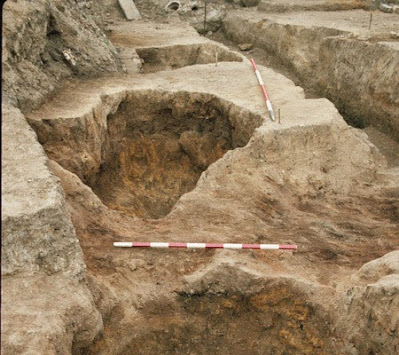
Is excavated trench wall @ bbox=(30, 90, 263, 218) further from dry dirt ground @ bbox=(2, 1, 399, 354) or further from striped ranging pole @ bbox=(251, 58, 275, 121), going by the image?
striped ranging pole @ bbox=(251, 58, 275, 121)

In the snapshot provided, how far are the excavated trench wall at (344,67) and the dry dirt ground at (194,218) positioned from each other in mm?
124

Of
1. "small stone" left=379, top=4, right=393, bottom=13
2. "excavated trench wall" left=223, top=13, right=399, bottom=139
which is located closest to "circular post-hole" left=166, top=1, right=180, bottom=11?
"excavated trench wall" left=223, top=13, right=399, bottom=139

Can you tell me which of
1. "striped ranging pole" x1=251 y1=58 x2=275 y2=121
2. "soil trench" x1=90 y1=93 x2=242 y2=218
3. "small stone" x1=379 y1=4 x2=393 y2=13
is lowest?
"soil trench" x1=90 y1=93 x2=242 y2=218

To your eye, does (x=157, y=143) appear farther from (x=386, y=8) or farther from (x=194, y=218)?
(x=386, y=8)

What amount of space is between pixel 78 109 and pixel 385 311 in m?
5.74

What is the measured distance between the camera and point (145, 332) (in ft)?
19.5

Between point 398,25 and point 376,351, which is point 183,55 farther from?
point 376,351

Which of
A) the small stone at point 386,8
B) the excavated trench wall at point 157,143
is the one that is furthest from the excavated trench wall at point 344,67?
the excavated trench wall at point 157,143

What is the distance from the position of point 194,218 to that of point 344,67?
22.4ft

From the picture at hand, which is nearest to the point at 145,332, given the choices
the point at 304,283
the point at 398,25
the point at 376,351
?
the point at 304,283

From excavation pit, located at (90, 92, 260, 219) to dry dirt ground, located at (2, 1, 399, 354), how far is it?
1.1 inches

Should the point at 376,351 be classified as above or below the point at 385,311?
below

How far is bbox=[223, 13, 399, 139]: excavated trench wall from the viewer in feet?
36.4

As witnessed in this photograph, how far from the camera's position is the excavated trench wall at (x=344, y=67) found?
1109 centimetres
